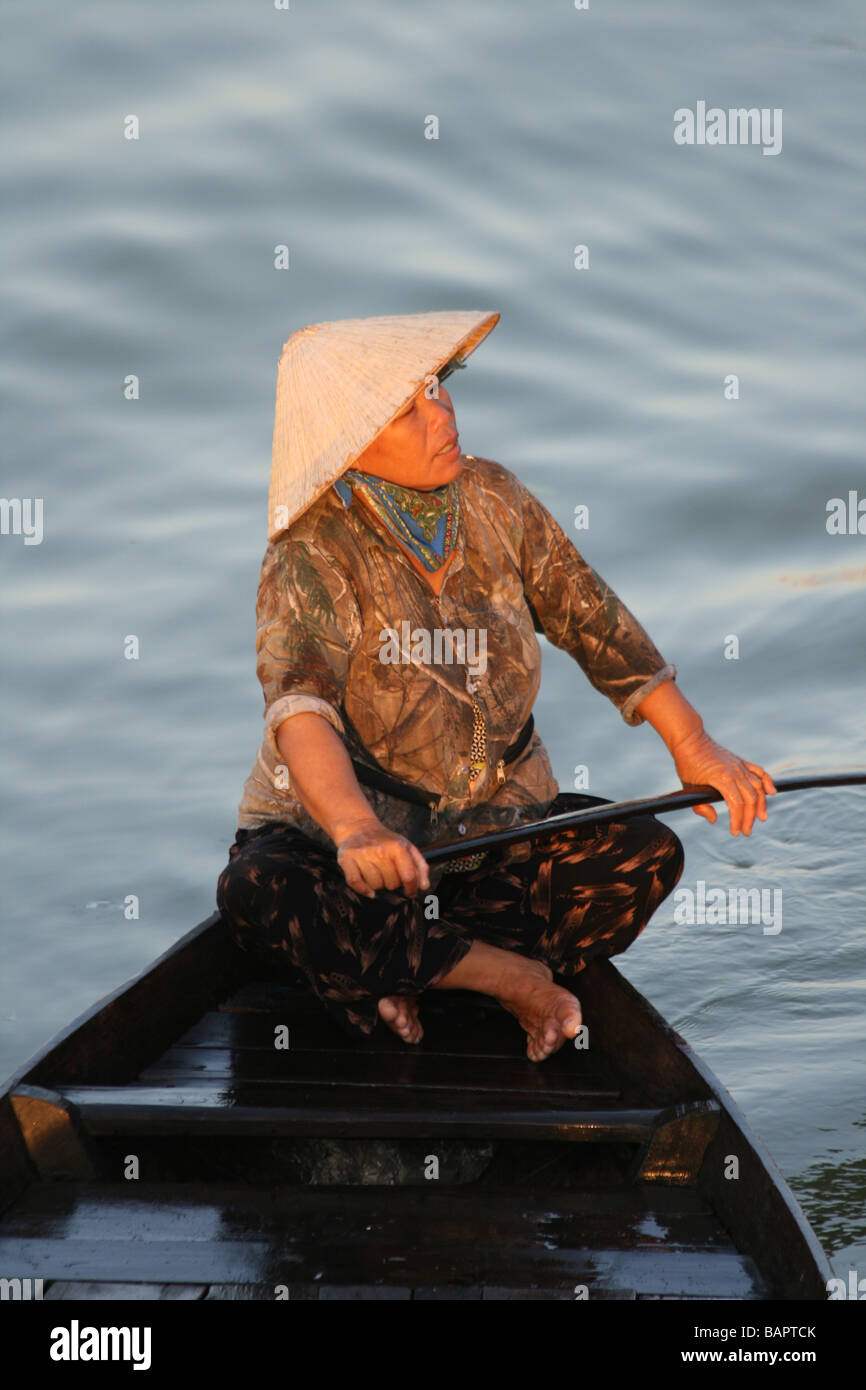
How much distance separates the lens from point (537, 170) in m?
12.4

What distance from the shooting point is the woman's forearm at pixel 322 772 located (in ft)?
8.30

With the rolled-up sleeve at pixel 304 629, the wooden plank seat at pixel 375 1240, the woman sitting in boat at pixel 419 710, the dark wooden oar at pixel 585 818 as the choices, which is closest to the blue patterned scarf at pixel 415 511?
the woman sitting in boat at pixel 419 710

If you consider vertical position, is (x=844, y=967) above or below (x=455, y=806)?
below

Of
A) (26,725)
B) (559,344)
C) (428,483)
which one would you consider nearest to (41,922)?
(26,725)

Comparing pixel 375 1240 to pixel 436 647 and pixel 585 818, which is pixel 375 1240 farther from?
pixel 436 647

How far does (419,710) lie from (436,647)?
0.12 metres

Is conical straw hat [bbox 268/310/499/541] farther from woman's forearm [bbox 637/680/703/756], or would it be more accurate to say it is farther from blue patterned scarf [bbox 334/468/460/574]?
woman's forearm [bbox 637/680/703/756]

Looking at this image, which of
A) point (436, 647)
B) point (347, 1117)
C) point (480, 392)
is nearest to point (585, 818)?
point (436, 647)

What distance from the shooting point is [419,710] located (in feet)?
9.36

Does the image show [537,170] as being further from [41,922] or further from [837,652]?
[41,922]

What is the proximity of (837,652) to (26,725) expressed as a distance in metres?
3.14

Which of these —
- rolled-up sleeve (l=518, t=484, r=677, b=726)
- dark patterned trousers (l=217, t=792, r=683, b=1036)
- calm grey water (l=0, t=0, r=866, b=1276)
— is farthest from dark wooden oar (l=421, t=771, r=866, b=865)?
calm grey water (l=0, t=0, r=866, b=1276)

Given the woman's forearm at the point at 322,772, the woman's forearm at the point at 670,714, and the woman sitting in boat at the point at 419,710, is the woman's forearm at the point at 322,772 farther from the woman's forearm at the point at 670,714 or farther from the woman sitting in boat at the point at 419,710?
the woman's forearm at the point at 670,714
